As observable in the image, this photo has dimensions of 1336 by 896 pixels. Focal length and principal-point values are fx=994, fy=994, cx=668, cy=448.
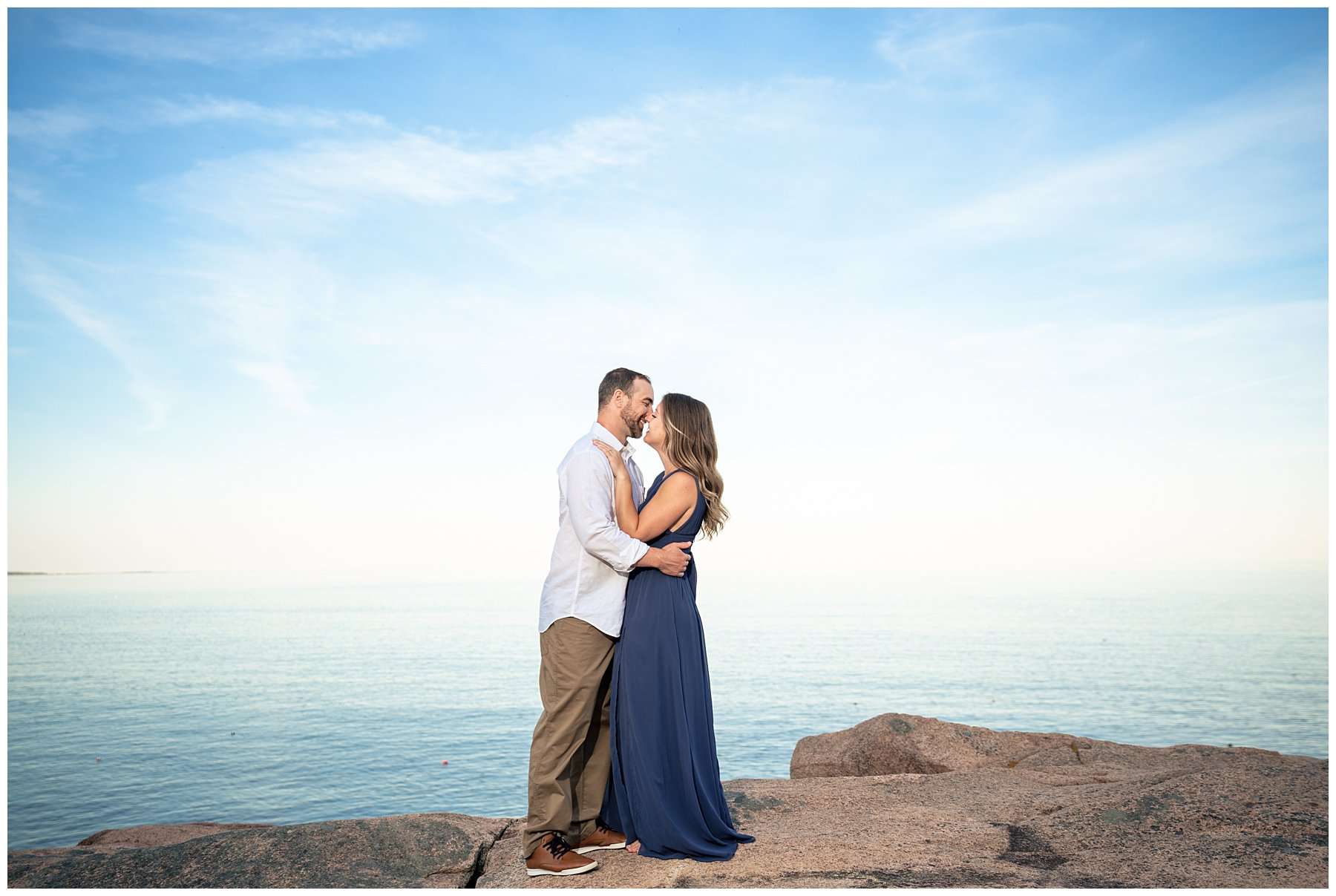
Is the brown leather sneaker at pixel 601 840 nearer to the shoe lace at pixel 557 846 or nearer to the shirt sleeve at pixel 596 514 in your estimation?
the shoe lace at pixel 557 846

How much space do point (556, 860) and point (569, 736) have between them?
61 cm

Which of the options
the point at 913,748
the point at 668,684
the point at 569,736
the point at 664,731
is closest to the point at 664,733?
the point at 664,731

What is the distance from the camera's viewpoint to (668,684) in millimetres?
5309

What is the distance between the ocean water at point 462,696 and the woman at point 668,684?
997cm

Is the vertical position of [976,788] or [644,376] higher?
[644,376]

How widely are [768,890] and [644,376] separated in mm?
2676

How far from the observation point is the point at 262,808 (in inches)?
662

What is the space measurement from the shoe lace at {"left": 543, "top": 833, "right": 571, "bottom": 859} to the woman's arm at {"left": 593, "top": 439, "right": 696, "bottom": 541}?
5.25 feet

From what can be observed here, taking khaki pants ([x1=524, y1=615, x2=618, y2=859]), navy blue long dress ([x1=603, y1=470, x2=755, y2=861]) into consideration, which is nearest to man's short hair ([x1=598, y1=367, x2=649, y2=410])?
navy blue long dress ([x1=603, y1=470, x2=755, y2=861])

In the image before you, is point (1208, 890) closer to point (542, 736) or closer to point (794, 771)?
point (542, 736)

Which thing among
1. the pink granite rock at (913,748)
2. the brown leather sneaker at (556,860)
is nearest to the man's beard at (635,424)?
the brown leather sneaker at (556,860)

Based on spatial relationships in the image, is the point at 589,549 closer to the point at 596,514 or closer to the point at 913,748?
the point at 596,514

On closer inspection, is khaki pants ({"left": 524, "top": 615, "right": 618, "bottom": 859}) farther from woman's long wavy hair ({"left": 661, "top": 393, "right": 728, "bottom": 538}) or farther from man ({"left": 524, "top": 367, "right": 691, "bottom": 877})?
woman's long wavy hair ({"left": 661, "top": 393, "right": 728, "bottom": 538})

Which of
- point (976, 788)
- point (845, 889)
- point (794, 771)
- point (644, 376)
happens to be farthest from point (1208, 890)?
point (794, 771)
